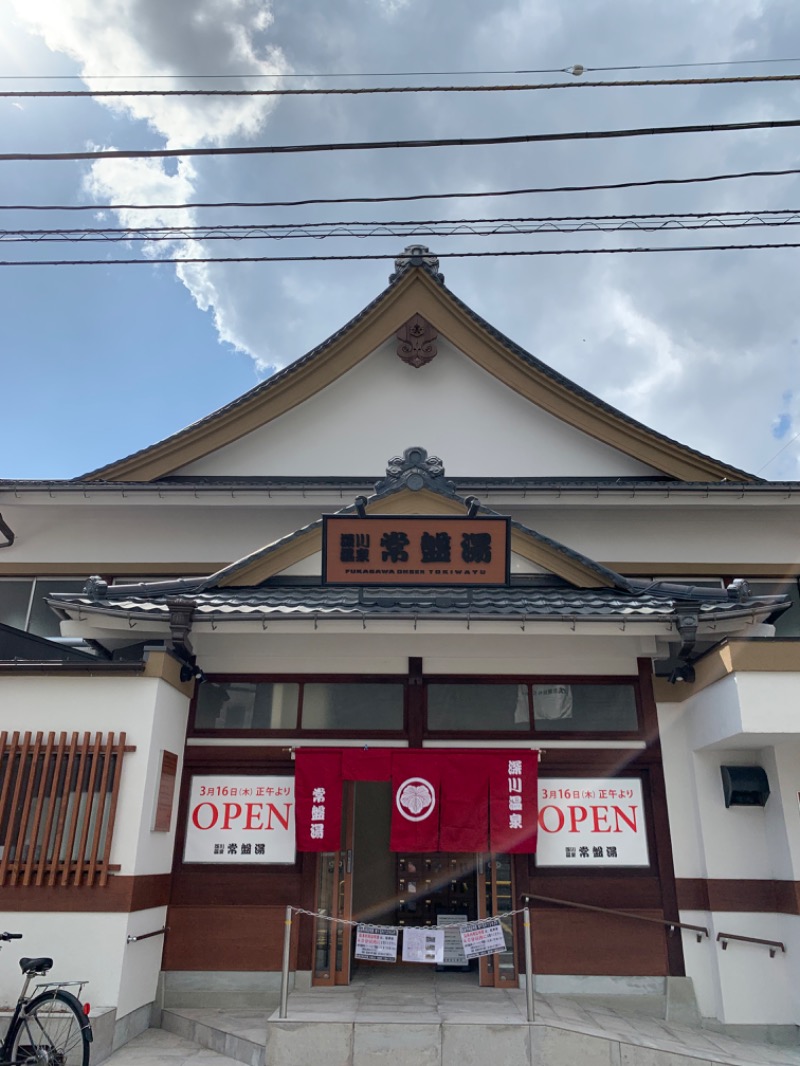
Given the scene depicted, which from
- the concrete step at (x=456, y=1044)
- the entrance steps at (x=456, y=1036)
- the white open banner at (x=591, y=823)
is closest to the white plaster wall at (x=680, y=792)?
the white open banner at (x=591, y=823)

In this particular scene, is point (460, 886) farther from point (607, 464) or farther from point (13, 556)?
point (13, 556)

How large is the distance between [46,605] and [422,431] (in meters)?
6.12

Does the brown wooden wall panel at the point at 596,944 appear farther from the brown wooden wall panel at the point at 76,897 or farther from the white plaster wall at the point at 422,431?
the white plaster wall at the point at 422,431

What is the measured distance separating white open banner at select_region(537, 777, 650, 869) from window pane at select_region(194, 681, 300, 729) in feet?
10.2

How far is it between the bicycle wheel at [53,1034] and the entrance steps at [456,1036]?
4.78 ft

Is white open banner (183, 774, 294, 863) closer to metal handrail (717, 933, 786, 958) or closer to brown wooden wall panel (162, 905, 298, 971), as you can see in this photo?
brown wooden wall panel (162, 905, 298, 971)

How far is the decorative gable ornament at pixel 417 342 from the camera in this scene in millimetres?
11812

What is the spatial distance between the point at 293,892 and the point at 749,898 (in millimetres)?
4924

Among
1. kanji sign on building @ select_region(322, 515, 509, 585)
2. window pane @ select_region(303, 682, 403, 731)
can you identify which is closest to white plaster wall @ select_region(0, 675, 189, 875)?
window pane @ select_region(303, 682, 403, 731)

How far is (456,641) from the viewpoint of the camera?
8.89m

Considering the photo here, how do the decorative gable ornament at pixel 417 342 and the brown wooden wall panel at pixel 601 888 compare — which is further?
the decorative gable ornament at pixel 417 342

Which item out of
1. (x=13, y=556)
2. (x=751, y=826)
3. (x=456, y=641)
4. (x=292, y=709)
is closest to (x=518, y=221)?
(x=456, y=641)

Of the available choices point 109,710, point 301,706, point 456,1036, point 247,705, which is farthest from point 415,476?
point 456,1036

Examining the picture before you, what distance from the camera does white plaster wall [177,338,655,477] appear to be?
37.6 feet
